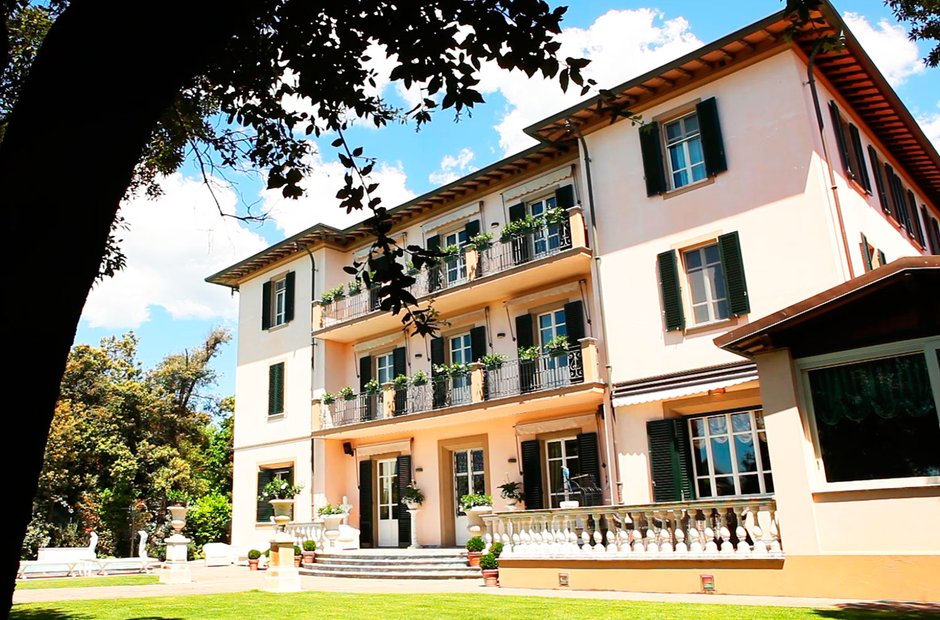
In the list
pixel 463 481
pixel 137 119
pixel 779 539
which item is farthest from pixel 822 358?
pixel 463 481

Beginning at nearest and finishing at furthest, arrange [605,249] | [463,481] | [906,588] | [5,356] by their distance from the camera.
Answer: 1. [5,356]
2. [906,588]
3. [605,249]
4. [463,481]

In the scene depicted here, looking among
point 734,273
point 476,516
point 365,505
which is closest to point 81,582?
point 365,505

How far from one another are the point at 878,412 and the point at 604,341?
7.46 metres

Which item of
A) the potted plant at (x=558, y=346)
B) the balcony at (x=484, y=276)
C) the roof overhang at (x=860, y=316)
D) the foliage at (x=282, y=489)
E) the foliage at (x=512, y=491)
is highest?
the balcony at (x=484, y=276)

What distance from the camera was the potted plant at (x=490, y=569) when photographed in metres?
15.2

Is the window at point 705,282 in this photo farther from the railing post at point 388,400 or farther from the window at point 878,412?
the railing post at point 388,400

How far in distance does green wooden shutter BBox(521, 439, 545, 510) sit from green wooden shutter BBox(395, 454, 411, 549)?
449 centimetres

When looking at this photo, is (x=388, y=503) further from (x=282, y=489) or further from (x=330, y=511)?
(x=282, y=489)

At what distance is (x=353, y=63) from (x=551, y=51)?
56.2 inches

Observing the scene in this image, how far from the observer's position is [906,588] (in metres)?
9.65

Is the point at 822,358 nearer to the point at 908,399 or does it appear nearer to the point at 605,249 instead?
the point at 908,399

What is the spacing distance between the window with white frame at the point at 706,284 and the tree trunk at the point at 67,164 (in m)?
14.7

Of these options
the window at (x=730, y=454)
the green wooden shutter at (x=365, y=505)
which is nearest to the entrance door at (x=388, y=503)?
the green wooden shutter at (x=365, y=505)

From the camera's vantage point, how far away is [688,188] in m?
16.3
